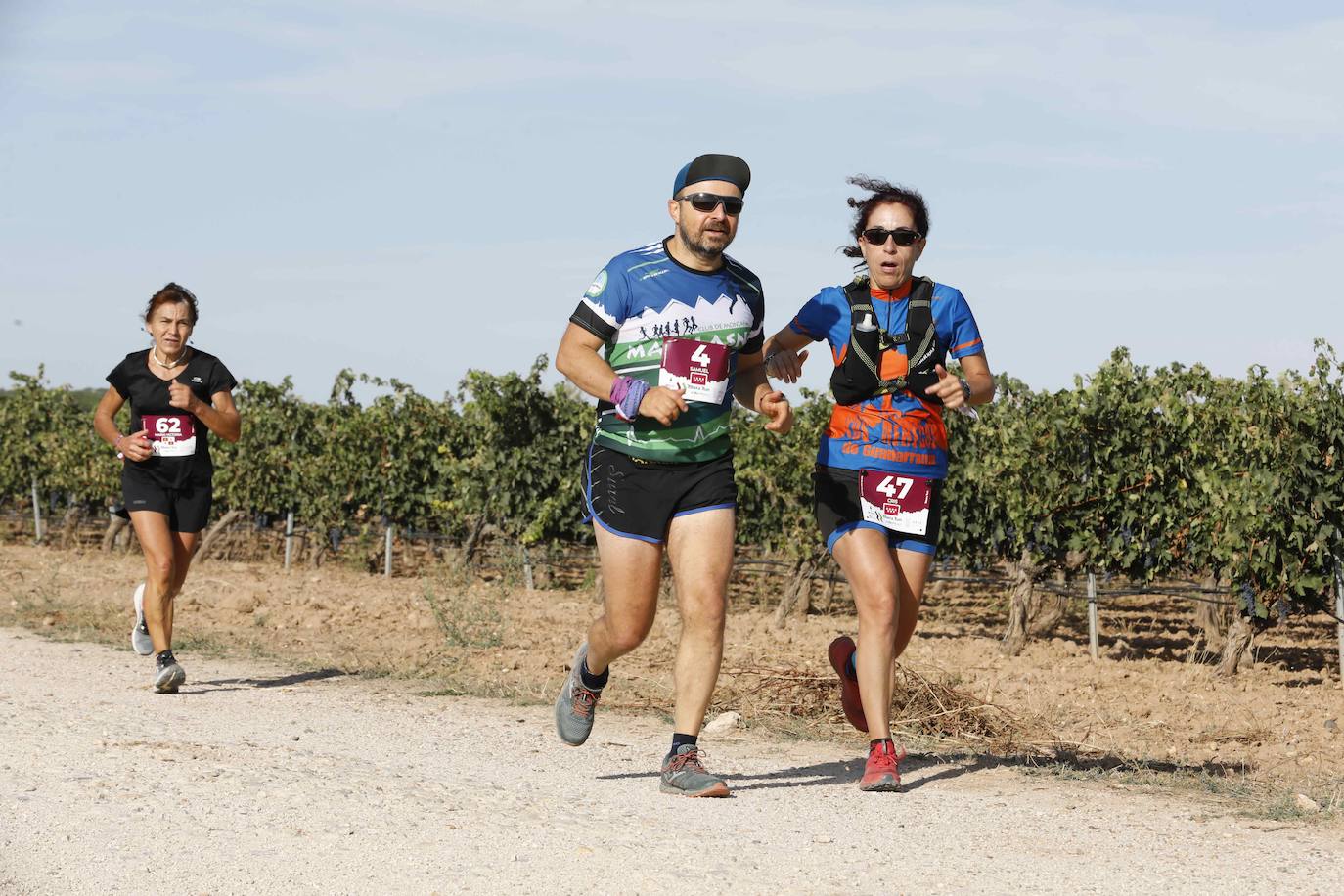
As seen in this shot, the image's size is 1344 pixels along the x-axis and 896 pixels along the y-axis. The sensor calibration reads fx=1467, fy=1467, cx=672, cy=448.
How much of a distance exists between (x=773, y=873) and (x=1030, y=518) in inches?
369

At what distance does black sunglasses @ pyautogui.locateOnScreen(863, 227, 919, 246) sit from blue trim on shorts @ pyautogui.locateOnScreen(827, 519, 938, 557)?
986 millimetres

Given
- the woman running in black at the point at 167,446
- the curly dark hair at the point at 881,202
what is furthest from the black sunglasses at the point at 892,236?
the woman running in black at the point at 167,446

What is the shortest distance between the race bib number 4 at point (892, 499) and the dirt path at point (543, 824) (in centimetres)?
92

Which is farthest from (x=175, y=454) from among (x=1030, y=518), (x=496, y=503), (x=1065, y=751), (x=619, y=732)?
(x=496, y=503)

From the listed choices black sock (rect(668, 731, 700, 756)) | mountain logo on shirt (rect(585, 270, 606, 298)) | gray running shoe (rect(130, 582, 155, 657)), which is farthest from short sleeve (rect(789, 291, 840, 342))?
gray running shoe (rect(130, 582, 155, 657))

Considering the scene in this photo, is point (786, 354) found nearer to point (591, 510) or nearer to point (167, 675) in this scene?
point (591, 510)

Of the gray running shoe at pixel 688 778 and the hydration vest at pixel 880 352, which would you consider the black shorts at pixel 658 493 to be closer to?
the hydration vest at pixel 880 352

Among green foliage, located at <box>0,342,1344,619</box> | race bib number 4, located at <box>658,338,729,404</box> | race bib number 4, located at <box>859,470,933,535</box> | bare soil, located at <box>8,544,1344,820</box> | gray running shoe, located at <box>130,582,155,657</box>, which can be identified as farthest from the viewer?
green foliage, located at <box>0,342,1344,619</box>

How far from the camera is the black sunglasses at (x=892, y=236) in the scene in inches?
201

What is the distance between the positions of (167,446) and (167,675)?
1146mm

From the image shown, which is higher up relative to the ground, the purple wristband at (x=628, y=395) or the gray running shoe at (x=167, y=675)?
the purple wristband at (x=628, y=395)

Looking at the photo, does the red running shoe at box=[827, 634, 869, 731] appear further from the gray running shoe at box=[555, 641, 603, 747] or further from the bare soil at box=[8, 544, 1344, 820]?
the gray running shoe at box=[555, 641, 603, 747]

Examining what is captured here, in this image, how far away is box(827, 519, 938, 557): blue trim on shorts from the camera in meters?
5.01

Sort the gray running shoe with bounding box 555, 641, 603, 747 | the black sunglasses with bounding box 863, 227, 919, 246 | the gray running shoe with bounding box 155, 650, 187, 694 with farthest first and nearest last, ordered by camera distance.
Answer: the gray running shoe with bounding box 155, 650, 187, 694 → the gray running shoe with bounding box 555, 641, 603, 747 → the black sunglasses with bounding box 863, 227, 919, 246
